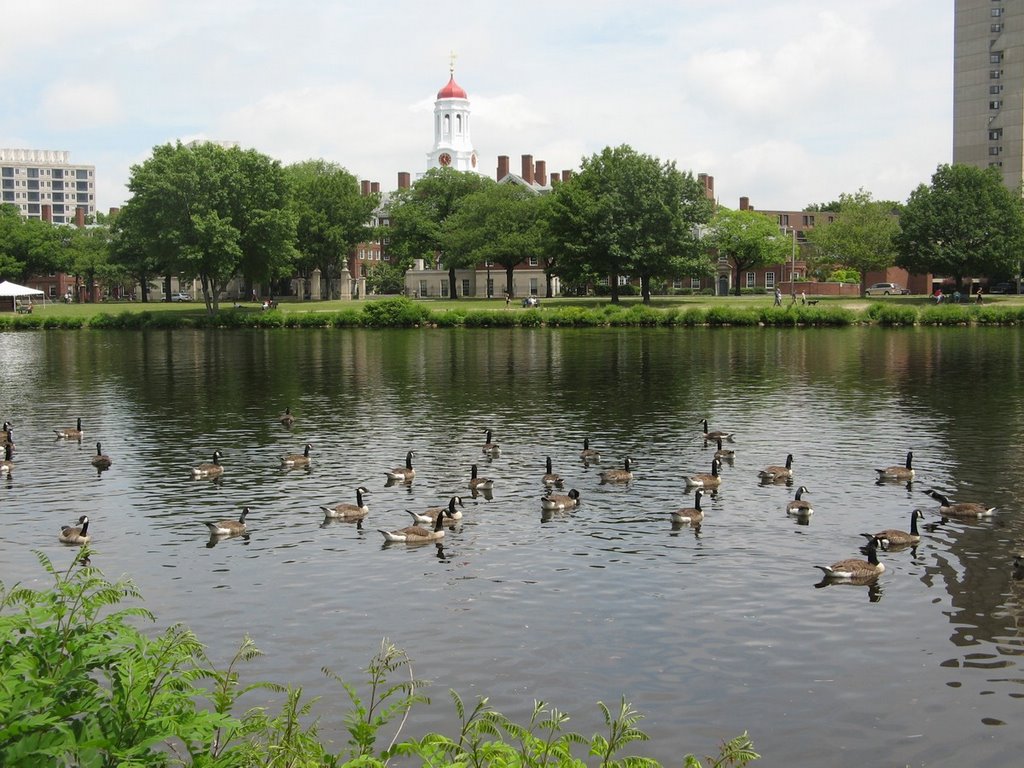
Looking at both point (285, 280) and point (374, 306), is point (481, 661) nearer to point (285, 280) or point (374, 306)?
point (374, 306)

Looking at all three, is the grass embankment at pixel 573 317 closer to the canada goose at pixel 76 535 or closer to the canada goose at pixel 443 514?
the canada goose at pixel 443 514

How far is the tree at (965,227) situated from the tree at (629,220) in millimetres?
26981

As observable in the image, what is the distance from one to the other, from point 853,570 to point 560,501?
913 centimetres

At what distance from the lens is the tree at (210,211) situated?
11875cm

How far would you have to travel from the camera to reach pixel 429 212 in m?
169

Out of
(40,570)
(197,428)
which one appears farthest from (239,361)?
(40,570)

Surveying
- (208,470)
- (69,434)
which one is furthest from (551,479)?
(69,434)

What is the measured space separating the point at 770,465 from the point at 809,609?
14706 millimetres

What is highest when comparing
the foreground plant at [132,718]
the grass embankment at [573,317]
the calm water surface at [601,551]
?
the grass embankment at [573,317]

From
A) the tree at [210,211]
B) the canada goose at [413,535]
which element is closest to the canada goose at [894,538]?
the canada goose at [413,535]

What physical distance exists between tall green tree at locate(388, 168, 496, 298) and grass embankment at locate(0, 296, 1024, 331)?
3767cm

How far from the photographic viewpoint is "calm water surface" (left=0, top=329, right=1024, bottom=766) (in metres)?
16.8

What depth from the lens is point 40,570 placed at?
2322 cm

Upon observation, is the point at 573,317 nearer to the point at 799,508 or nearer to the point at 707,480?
the point at 707,480
